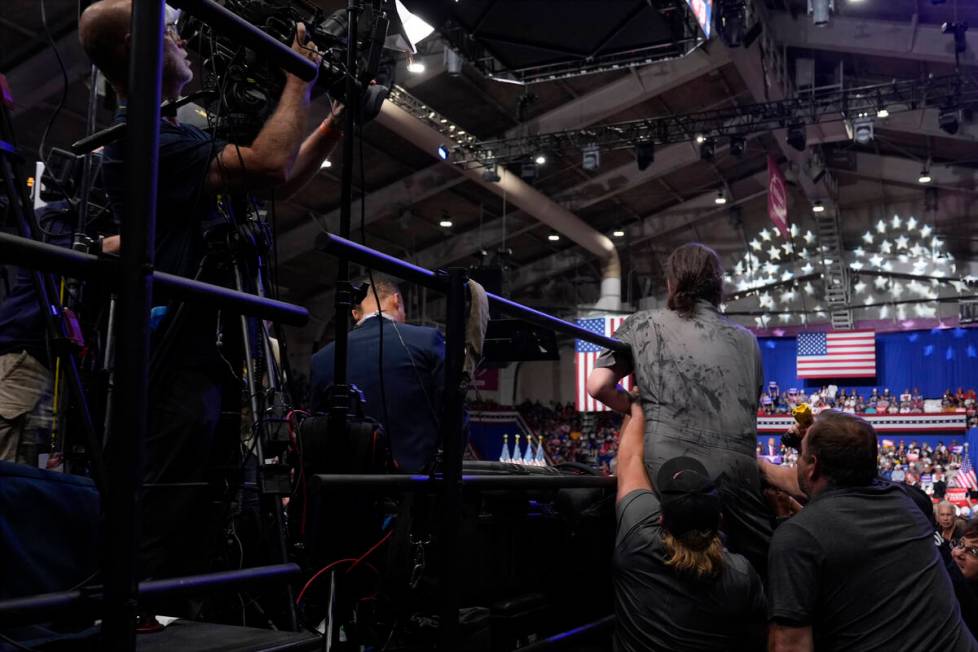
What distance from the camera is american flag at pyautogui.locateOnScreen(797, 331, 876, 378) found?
16.9 metres

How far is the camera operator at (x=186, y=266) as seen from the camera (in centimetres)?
157

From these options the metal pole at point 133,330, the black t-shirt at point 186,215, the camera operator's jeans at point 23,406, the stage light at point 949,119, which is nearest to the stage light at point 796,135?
the stage light at point 949,119

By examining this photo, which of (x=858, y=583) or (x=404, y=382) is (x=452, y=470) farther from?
(x=858, y=583)

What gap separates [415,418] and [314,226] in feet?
42.7

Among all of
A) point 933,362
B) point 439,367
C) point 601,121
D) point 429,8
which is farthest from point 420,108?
point 933,362

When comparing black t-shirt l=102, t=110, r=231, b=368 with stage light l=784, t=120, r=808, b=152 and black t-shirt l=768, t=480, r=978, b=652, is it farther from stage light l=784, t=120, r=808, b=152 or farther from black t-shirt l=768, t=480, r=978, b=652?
stage light l=784, t=120, r=808, b=152

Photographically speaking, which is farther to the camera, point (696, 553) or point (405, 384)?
point (405, 384)

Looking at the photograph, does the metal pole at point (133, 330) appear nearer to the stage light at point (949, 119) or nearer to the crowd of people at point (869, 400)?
the stage light at point (949, 119)

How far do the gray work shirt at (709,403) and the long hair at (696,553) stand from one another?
8.9 inches

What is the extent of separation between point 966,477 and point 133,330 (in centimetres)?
1618

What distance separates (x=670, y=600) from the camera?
2.29 m

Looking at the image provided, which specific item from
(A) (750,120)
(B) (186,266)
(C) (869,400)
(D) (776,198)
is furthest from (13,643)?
(C) (869,400)

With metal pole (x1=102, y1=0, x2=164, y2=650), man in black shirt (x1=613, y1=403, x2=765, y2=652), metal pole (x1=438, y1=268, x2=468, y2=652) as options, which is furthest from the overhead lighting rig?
metal pole (x1=102, y1=0, x2=164, y2=650)

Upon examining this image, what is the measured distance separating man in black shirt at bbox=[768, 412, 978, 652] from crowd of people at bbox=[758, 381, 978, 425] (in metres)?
14.6
